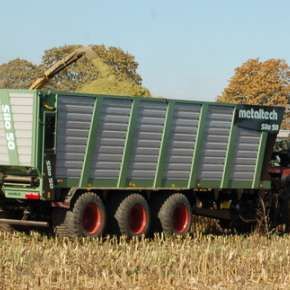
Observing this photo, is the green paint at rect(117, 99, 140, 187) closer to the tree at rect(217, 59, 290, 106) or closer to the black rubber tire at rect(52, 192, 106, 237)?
the black rubber tire at rect(52, 192, 106, 237)

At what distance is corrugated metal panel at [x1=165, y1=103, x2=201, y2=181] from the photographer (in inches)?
550

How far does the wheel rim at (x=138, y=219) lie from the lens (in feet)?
44.5

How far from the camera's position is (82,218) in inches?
502

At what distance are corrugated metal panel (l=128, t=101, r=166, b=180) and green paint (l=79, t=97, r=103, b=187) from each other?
0.82 meters

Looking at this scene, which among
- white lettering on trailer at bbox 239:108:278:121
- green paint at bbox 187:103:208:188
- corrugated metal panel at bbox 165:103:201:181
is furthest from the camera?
white lettering on trailer at bbox 239:108:278:121

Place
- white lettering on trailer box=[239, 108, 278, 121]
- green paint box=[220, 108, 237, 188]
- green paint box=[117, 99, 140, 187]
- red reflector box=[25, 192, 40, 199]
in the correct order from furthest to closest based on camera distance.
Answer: white lettering on trailer box=[239, 108, 278, 121] < green paint box=[220, 108, 237, 188] < green paint box=[117, 99, 140, 187] < red reflector box=[25, 192, 40, 199]

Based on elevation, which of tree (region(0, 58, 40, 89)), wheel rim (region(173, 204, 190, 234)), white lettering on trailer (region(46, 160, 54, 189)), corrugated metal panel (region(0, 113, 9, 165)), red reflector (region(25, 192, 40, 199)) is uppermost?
tree (region(0, 58, 40, 89))

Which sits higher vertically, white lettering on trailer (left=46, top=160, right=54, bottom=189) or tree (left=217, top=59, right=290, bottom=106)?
tree (left=217, top=59, right=290, bottom=106)

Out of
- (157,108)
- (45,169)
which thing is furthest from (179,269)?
(157,108)

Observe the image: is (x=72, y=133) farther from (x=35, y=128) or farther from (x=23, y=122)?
(x=23, y=122)

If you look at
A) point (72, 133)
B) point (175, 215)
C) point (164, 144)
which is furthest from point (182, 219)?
point (72, 133)

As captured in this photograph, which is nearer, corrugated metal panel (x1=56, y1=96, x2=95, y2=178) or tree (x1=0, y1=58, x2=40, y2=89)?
corrugated metal panel (x1=56, y1=96, x2=95, y2=178)

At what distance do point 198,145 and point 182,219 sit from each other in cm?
131

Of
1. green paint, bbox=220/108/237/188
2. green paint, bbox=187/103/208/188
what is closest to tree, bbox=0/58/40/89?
green paint, bbox=220/108/237/188
